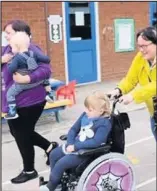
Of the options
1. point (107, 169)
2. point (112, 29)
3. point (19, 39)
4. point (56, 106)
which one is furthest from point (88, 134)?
point (112, 29)

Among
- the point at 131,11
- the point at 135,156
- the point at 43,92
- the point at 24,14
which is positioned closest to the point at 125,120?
the point at 43,92

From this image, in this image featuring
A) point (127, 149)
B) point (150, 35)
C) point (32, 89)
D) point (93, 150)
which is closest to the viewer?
point (150, 35)

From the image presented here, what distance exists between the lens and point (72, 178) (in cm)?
326

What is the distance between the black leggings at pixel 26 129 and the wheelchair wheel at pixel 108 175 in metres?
1.03

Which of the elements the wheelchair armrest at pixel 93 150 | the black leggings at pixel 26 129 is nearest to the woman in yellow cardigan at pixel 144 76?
the wheelchair armrest at pixel 93 150

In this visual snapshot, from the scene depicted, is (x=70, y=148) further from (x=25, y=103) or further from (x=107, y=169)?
(x=25, y=103)

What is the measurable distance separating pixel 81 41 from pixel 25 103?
5291 millimetres

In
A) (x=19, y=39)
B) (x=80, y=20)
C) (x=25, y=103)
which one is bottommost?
(x=25, y=103)

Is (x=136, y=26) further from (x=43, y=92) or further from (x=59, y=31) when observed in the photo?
(x=43, y=92)

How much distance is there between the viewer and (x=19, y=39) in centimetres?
377

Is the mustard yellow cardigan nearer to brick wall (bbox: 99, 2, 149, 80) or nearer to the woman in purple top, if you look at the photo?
the woman in purple top

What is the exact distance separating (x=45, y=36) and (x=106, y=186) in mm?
5562

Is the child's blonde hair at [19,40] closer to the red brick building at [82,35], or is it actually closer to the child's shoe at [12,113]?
the child's shoe at [12,113]

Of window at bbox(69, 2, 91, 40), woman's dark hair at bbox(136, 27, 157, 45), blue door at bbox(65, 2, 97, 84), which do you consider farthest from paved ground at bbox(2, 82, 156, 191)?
window at bbox(69, 2, 91, 40)
